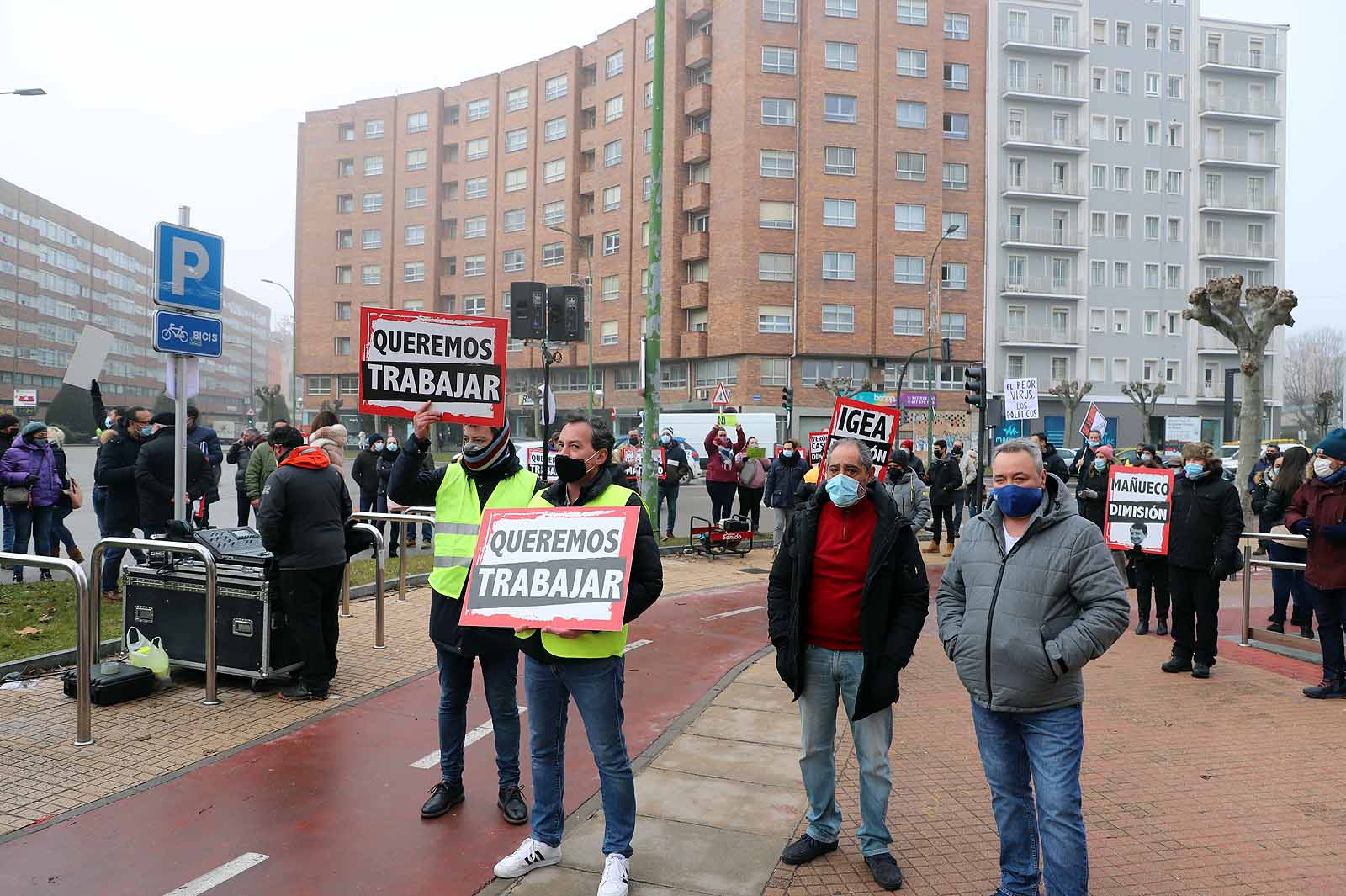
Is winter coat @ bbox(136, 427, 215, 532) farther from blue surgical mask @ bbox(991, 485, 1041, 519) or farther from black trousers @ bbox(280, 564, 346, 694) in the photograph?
blue surgical mask @ bbox(991, 485, 1041, 519)

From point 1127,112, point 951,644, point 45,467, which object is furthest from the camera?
point 1127,112

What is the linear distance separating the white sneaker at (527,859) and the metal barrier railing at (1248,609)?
741 centimetres

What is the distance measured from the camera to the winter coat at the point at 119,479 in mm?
10148

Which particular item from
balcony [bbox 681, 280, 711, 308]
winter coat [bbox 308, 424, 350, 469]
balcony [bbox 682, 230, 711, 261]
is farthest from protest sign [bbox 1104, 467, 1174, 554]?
balcony [bbox 682, 230, 711, 261]

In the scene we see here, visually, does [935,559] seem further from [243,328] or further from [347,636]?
[243,328]

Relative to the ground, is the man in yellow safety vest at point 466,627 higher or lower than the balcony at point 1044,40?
lower

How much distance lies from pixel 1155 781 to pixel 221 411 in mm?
152492

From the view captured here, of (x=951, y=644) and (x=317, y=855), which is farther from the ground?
(x=951, y=644)

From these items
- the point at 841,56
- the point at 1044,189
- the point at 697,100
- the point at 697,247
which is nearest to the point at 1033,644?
the point at 697,247

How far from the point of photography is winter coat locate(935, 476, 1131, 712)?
11.8 ft

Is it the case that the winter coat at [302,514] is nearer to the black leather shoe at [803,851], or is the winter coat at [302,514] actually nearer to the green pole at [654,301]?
the black leather shoe at [803,851]

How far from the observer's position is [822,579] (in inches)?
168

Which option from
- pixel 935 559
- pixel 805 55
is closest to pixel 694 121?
pixel 805 55

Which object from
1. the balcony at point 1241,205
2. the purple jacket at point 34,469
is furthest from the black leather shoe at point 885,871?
the balcony at point 1241,205
